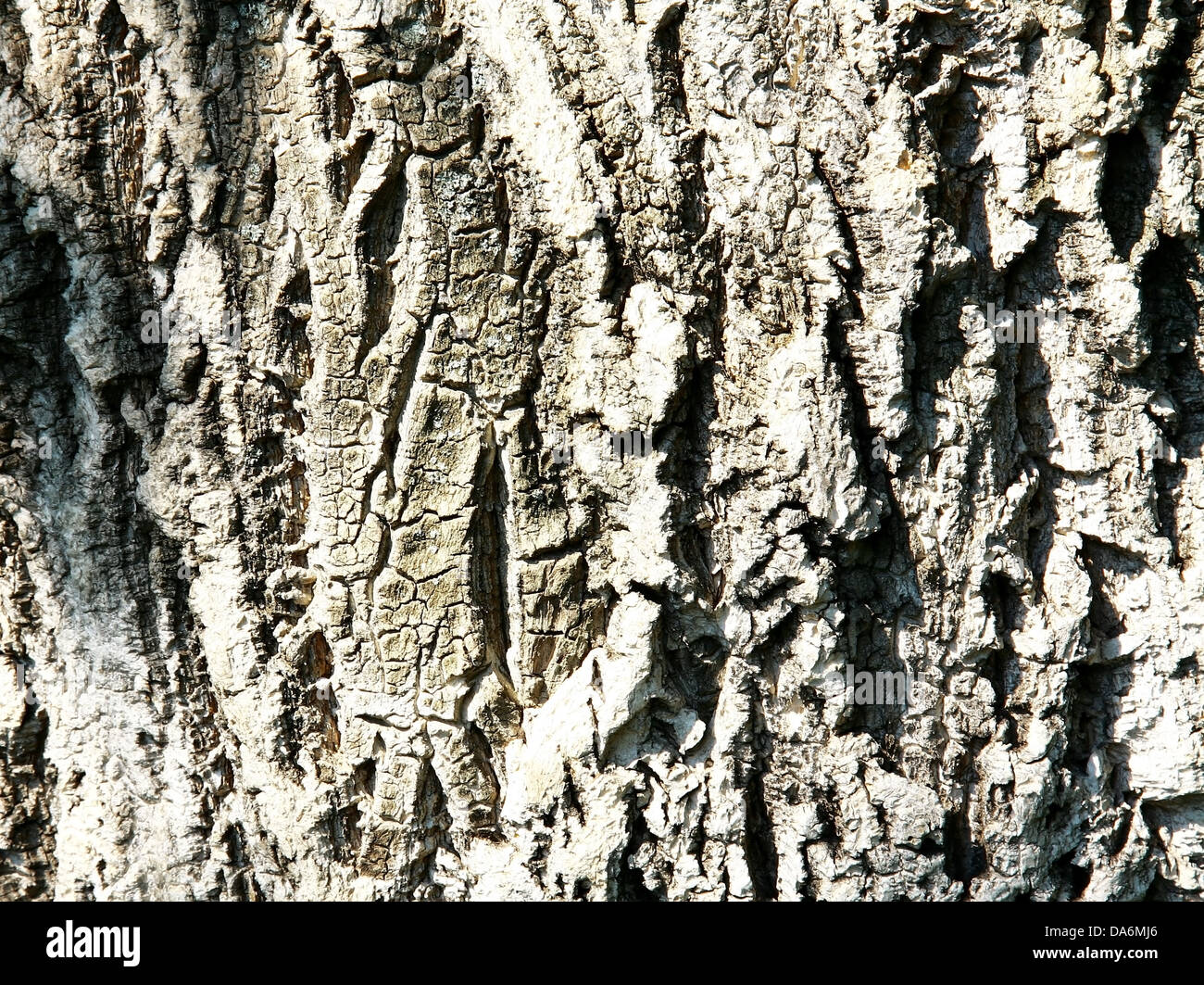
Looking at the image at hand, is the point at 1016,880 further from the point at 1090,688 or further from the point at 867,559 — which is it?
the point at 867,559

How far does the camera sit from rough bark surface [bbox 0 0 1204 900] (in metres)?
1.36

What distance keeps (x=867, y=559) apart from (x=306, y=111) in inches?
48.3

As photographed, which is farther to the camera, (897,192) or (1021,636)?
(1021,636)

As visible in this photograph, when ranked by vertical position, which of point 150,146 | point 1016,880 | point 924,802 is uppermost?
point 150,146

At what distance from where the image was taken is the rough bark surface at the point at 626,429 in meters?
1.36

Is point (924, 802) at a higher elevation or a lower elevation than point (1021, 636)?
lower

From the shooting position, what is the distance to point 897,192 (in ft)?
4.40

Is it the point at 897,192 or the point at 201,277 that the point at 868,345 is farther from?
the point at 201,277

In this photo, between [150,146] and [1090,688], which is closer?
[150,146]

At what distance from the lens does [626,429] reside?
1407 millimetres

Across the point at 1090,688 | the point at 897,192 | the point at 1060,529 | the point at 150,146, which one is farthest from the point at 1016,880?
the point at 150,146

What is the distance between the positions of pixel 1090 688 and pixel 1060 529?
1.03ft

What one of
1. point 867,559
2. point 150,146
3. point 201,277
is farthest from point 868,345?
point 150,146

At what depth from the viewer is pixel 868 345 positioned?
A: 1379 mm
